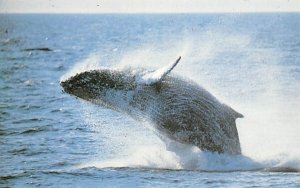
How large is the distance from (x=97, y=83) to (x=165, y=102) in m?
1.28

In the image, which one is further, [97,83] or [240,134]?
[240,134]

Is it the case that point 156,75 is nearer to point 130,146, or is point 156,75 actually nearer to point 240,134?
Result: point 130,146

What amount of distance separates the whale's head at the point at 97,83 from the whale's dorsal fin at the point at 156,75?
254mm

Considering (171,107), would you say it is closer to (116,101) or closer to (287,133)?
(116,101)

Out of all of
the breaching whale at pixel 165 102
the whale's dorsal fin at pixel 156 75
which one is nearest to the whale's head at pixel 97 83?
the breaching whale at pixel 165 102

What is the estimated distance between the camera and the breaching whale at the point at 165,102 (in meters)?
11.1

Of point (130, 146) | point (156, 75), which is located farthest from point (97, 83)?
point (130, 146)

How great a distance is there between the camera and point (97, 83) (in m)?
→ 11.2

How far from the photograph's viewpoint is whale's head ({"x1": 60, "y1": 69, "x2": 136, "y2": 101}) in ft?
36.5

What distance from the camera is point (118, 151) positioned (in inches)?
548

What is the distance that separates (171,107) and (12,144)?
193 inches

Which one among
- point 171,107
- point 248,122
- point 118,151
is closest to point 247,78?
point 248,122

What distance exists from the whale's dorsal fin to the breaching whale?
30 millimetres

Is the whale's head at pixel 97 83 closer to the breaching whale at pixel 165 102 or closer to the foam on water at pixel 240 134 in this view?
the breaching whale at pixel 165 102
